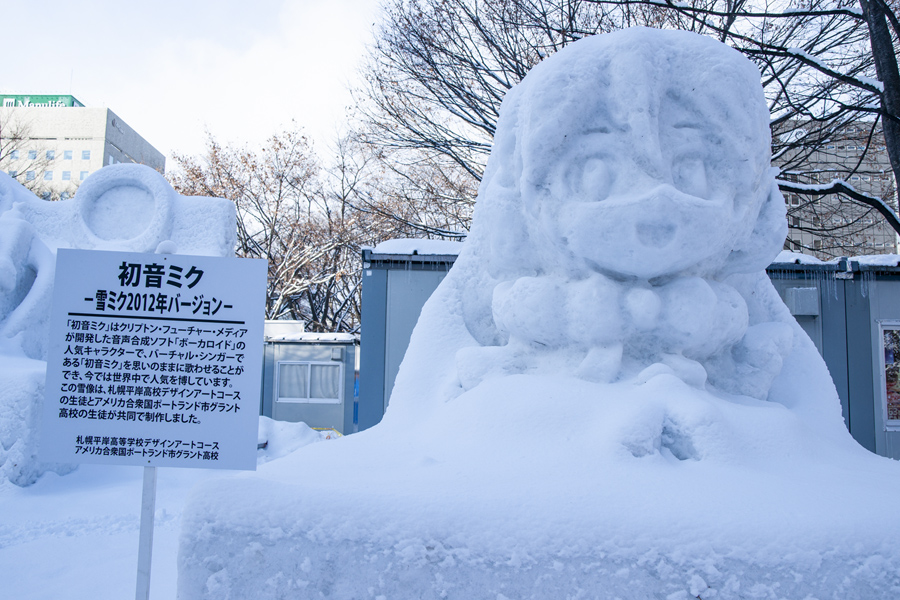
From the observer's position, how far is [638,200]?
191 centimetres

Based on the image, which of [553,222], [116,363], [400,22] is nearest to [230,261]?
[116,363]

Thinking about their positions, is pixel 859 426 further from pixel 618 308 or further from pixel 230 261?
pixel 230 261

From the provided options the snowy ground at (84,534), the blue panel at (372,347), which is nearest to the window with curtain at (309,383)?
the blue panel at (372,347)

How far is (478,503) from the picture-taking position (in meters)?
1.46

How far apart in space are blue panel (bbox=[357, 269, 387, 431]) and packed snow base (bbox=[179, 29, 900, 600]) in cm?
287

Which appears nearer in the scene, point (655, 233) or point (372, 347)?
point (655, 233)

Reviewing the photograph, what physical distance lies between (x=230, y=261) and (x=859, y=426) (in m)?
6.18

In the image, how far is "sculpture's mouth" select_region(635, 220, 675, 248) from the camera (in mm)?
1932

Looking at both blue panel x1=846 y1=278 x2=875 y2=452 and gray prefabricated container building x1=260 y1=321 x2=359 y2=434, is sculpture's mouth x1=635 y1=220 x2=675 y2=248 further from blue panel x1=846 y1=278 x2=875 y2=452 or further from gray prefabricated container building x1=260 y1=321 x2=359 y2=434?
gray prefabricated container building x1=260 y1=321 x2=359 y2=434

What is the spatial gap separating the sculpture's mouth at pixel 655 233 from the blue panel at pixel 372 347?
3.90 metres

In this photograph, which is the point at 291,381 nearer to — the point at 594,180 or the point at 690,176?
the point at 594,180

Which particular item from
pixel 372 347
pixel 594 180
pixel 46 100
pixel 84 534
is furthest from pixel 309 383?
pixel 46 100

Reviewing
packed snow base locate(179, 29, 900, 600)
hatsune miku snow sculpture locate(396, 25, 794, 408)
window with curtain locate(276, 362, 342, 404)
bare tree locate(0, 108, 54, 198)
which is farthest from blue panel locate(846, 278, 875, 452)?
bare tree locate(0, 108, 54, 198)

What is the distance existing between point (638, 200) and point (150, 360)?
1618mm
